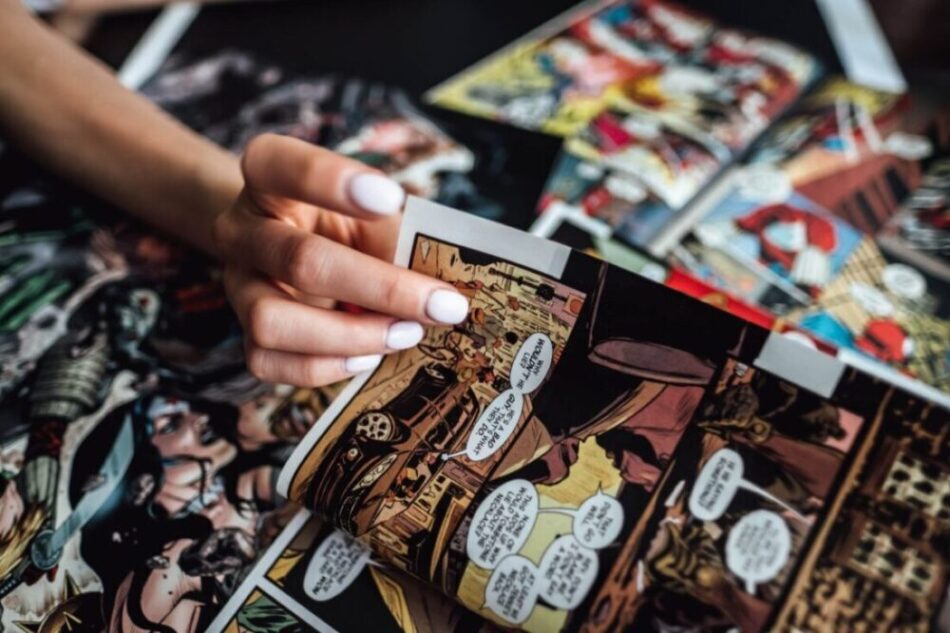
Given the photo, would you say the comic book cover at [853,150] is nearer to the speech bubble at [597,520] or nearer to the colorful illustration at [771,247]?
the colorful illustration at [771,247]

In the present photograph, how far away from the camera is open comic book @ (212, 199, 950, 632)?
0.37 meters

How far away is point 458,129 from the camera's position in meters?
0.77

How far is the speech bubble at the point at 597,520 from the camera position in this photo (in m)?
0.40

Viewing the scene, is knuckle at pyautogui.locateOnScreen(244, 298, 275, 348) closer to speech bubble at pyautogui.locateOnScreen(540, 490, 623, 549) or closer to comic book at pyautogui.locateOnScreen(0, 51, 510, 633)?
comic book at pyautogui.locateOnScreen(0, 51, 510, 633)

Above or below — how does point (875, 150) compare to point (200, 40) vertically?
above

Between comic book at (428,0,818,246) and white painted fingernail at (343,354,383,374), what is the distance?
274 mm

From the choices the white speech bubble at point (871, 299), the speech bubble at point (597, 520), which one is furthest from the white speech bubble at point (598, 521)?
the white speech bubble at point (871, 299)

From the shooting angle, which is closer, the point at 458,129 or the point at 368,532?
the point at 368,532

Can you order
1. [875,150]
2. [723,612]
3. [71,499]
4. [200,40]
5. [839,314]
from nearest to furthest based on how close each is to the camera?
[723,612]
[71,499]
[839,314]
[875,150]
[200,40]

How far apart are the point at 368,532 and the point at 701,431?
0.65ft

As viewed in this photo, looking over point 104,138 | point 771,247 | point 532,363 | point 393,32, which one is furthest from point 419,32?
point 532,363

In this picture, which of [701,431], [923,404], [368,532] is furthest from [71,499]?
[923,404]

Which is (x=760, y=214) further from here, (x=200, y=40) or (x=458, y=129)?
(x=200, y=40)

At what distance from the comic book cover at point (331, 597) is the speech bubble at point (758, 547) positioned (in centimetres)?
15
